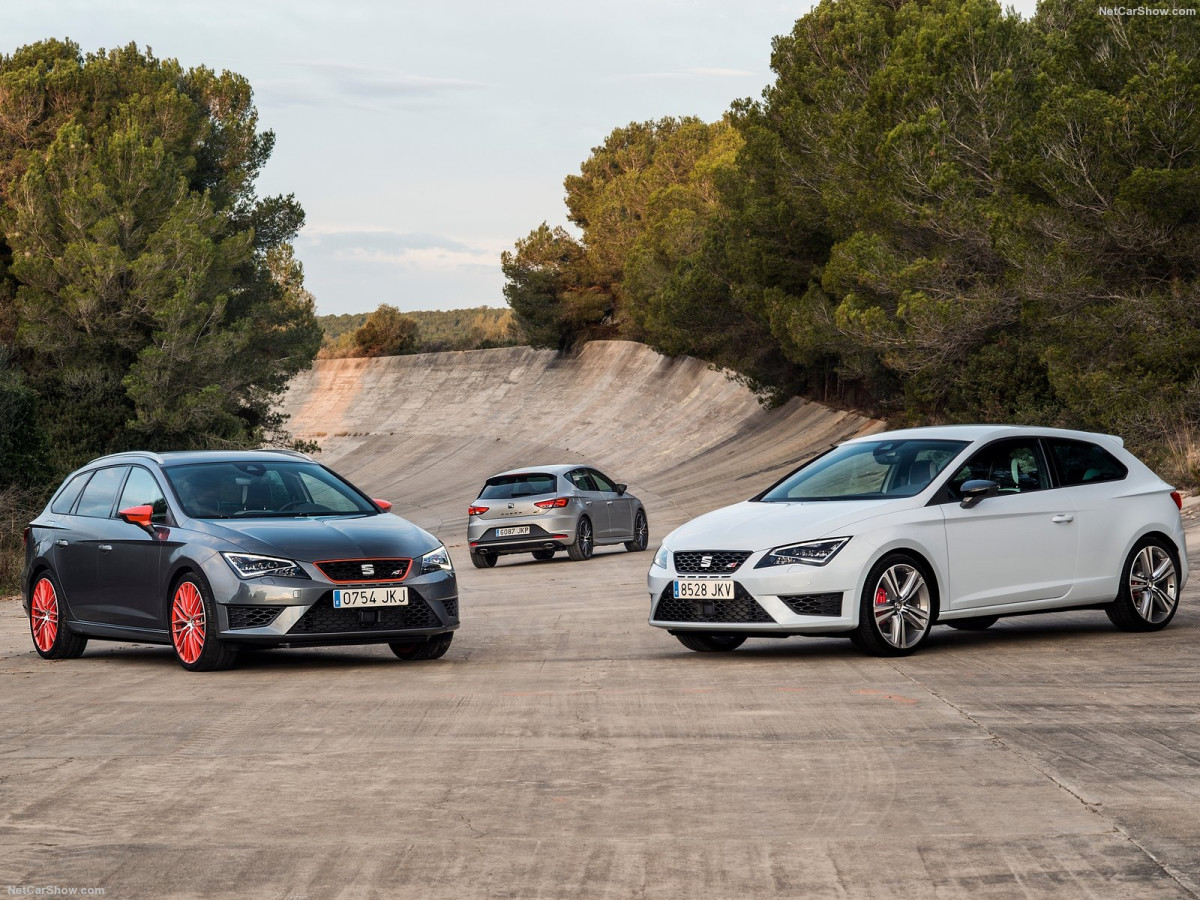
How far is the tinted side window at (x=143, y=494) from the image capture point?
475 inches

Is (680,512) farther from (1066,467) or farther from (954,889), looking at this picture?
(954,889)

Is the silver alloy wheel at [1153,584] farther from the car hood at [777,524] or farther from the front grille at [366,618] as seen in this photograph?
the front grille at [366,618]

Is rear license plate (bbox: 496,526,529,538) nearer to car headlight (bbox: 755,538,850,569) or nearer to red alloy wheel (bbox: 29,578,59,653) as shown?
red alloy wheel (bbox: 29,578,59,653)

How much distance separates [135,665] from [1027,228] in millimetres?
24167

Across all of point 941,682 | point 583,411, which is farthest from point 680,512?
point 941,682

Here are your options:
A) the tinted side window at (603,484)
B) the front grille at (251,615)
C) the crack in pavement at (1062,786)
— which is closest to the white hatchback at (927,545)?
the crack in pavement at (1062,786)

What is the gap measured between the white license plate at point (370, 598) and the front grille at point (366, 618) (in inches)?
1.3

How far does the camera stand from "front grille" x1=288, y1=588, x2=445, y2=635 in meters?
11.1

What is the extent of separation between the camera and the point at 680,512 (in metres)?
47.5

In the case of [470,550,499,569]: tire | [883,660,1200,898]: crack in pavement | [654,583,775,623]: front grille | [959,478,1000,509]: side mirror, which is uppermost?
[959,478,1000,509]: side mirror

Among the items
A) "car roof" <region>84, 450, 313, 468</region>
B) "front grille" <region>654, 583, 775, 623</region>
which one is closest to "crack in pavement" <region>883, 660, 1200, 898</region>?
"front grille" <region>654, 583, 775, 623</region>

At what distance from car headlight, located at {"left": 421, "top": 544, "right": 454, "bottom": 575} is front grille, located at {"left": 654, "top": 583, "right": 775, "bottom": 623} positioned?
5.29 feet

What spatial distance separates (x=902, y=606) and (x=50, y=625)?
691 centimetres

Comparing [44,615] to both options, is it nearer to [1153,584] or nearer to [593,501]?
[1153,584]
